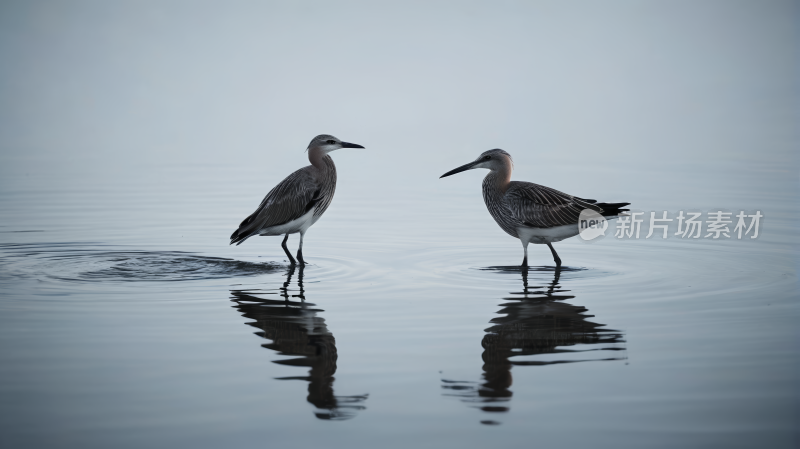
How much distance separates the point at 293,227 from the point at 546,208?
3221 mm

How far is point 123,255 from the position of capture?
1164cm

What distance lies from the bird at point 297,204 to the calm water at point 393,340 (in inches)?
16.2

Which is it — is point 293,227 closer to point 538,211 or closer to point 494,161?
point 494,161

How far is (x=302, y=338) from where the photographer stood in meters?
7.70

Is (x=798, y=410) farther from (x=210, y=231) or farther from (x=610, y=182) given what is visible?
(x=610, y=182)

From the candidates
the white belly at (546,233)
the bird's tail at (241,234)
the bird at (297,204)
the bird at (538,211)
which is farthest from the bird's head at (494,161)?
the bird's tail at (241,234)

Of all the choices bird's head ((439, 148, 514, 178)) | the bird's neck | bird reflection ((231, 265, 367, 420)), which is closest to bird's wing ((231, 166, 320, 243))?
the bird's neck

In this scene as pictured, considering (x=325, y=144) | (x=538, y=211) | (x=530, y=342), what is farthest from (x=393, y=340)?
(x=325, y=144)

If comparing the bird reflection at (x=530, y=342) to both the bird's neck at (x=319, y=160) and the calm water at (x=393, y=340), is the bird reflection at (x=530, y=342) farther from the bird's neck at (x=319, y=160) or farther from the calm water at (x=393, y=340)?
the bird's neck at (x=319, y=160)

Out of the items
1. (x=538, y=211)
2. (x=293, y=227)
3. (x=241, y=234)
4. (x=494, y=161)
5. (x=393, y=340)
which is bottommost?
(x=393, y=340)

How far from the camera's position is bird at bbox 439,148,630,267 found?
441 inches

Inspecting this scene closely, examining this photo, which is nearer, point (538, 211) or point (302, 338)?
point (302, 338)

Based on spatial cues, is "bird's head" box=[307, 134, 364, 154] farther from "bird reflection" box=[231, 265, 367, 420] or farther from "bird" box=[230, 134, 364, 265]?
"bird reflection" box=[231, 265, 367, 420]

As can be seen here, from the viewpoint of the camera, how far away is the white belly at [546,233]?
1125cm
